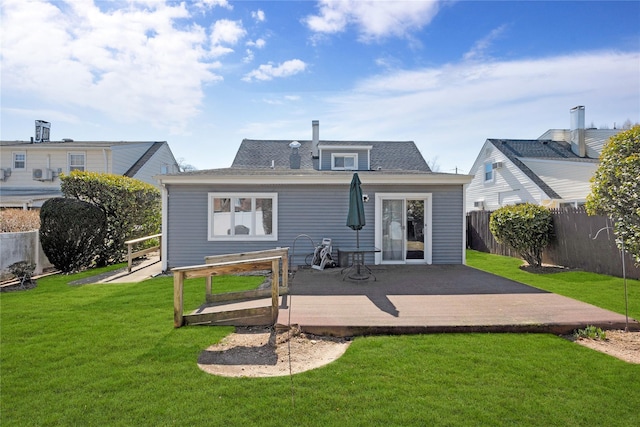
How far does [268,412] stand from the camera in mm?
2609

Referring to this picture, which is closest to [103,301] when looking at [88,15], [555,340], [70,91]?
[88,15]

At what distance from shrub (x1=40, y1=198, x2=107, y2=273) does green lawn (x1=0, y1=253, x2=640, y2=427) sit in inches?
208

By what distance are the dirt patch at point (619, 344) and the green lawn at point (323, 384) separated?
0.84ft

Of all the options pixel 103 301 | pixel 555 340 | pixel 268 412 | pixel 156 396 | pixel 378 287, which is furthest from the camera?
pixel 378 287

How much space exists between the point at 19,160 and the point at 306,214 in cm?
1854

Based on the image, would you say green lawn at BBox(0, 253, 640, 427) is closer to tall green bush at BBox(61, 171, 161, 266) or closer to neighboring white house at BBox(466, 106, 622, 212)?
tall green bush at BBox(61, 171, 161, 266)

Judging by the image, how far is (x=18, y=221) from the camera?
9219 mm

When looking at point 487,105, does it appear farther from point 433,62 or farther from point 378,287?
point 378,287

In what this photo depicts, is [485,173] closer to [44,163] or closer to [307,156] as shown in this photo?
[307,156]

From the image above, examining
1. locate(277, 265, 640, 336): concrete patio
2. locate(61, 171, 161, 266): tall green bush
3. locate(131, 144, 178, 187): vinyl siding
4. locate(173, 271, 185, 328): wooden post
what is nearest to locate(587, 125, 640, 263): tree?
locate(277, 265, 640, 336): concrete patio

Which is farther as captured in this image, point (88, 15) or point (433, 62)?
point (433, 62)

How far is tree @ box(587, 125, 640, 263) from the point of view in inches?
169

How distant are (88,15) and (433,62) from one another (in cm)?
986

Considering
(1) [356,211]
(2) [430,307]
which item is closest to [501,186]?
(1) [356,211]
